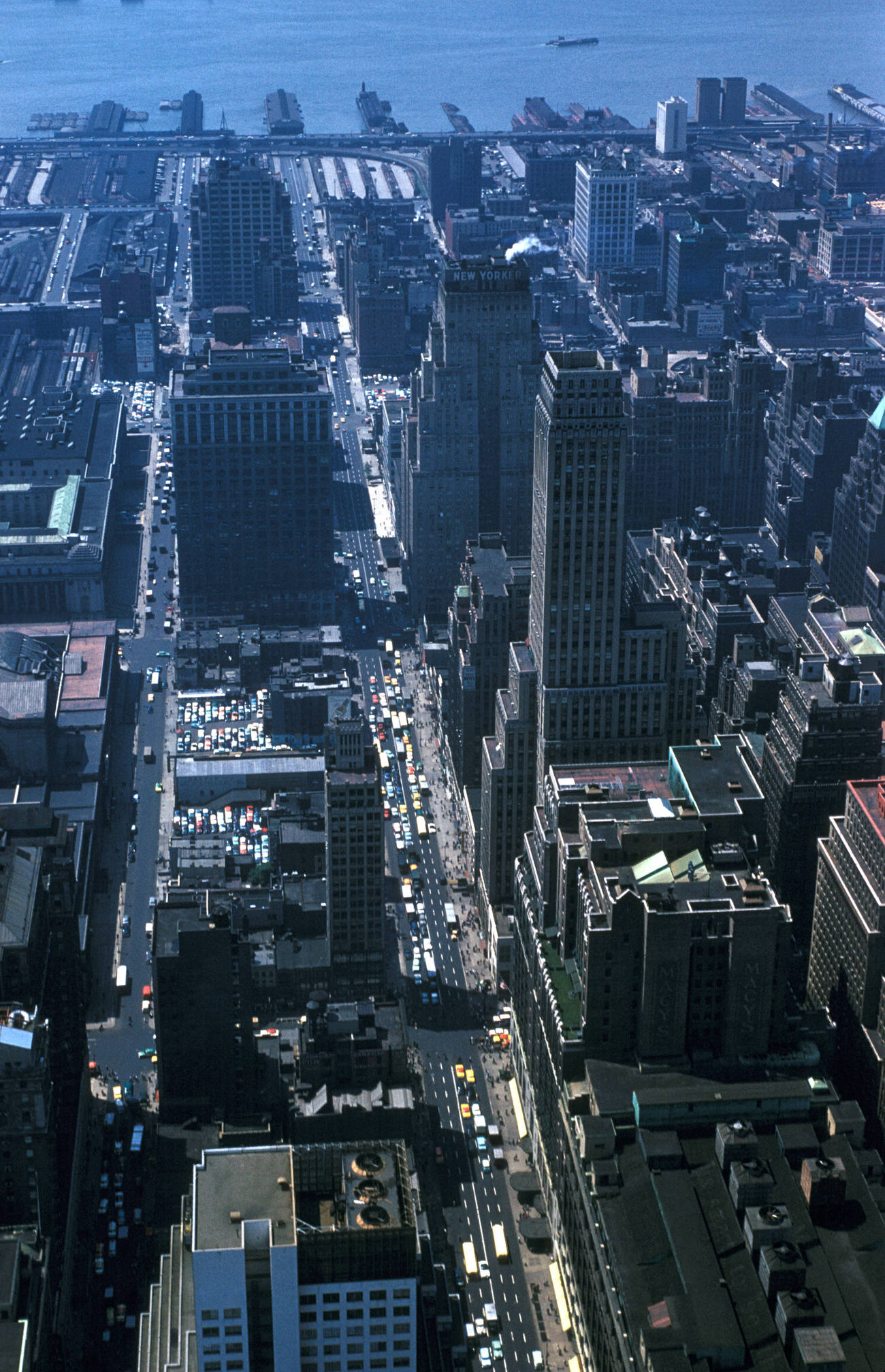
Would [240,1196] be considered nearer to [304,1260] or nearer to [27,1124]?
[304,1260]

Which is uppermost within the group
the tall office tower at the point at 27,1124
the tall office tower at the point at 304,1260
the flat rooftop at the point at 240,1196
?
the flat rooftop at the point at 240,1196

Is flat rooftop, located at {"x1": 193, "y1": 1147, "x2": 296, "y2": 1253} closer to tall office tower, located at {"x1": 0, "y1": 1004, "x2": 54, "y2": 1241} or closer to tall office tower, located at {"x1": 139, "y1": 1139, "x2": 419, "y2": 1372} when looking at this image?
tall office tower, located at {"x1": 139, "y1": 1139, "x2": 419, "y2": 1372}

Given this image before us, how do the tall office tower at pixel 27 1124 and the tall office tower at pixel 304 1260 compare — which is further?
the tall office tower at pixel 27 1124

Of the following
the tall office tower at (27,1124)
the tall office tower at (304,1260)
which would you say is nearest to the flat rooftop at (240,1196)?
the tall office tower at (304,1260)

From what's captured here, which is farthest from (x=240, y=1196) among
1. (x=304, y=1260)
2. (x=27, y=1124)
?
(x=27, y=1124)

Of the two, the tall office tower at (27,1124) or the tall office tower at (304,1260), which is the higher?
the tall office tower at (304,1260)

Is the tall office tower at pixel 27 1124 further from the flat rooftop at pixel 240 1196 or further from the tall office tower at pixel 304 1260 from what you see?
the flat rooftop at pixel 240 1196
